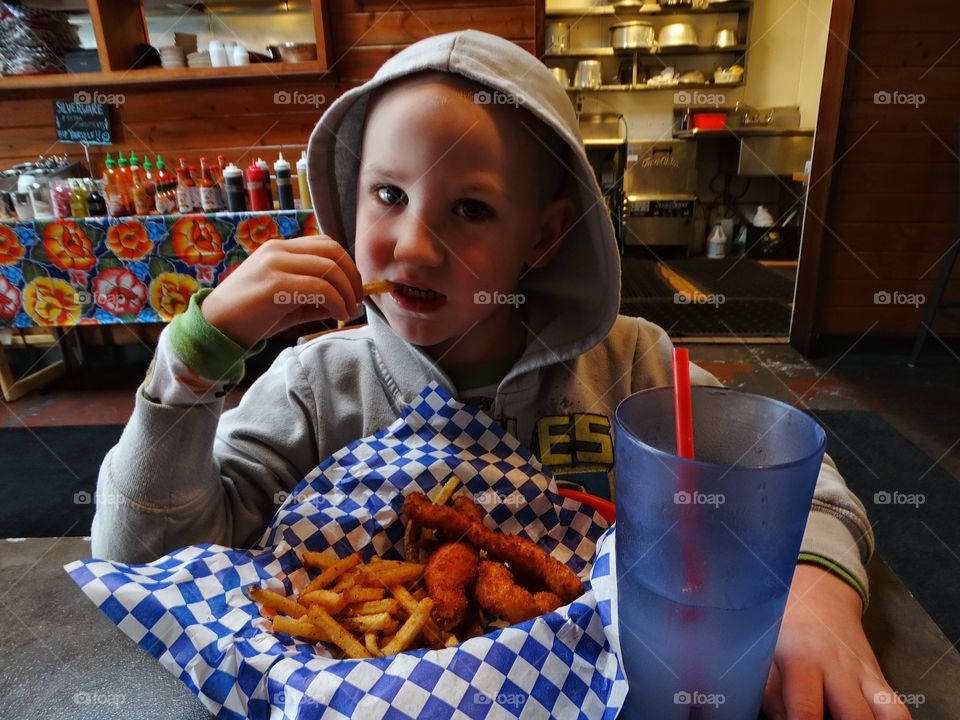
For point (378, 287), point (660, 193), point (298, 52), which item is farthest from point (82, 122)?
point (660, 193)

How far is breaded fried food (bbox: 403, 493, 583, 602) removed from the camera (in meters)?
0.69

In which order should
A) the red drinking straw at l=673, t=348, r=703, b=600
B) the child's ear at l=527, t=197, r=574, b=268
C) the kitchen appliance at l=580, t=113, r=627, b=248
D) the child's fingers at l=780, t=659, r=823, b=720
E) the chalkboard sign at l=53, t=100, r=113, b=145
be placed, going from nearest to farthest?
the red drinking straw at l=673, t=348, r=703, b=600, the child's fingers at l=780, t=659, r=823, b=720, the child's ear at l=527, t=197, r=574, b=268, the chalkboard sign at l=53, t=100, r=113, b=145, the kitchen appliance at l=580, t=113, r=627, b=248

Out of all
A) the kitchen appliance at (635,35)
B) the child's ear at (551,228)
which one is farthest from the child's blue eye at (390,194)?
the kitchen appliance at (635,35)

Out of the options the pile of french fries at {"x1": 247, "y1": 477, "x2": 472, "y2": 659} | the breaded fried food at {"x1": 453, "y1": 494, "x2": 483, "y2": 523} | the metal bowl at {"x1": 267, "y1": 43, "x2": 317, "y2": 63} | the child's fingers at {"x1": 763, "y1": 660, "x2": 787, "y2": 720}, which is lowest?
the child's fingers at {"x1": 763, "y1": 660, "x2": 787, "y2": 720}

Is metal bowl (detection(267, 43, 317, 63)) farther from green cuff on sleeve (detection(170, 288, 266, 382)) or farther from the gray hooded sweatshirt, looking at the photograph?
green cuff on sleeve (detection(170, 288, 266, 382))

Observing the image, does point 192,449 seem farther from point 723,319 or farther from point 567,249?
point 723,319

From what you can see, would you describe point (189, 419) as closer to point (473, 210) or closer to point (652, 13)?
point (473, 210)

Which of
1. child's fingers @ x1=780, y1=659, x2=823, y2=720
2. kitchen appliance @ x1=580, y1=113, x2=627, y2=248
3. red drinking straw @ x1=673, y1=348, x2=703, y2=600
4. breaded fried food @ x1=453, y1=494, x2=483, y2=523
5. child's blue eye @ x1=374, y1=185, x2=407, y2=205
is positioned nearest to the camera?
red drinking straw @ x1=673, y1=348, x2=703, y2=600

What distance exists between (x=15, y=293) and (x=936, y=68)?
18.9 ft

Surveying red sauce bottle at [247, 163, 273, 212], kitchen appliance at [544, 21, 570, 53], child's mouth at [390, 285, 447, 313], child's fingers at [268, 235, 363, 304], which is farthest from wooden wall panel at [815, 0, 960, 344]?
kitchen appliance at [544, 21, 570, 53]

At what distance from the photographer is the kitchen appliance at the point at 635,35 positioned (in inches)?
303

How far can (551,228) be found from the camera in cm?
113

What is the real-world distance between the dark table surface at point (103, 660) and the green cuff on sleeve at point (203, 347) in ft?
1.01

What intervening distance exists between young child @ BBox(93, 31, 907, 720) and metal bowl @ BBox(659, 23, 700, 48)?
25.7ft
